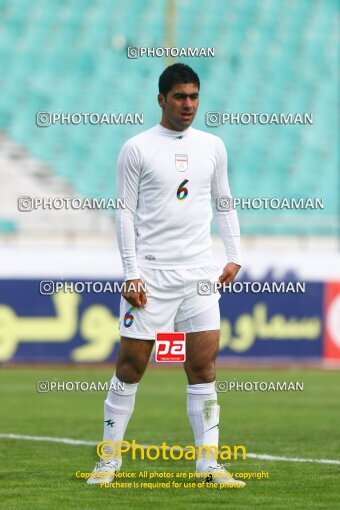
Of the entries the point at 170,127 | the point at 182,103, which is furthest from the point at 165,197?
the point at 182,103

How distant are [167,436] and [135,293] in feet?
10.6

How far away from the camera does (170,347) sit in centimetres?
614

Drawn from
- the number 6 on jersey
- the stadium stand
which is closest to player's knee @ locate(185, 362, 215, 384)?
the number 6 on jersey

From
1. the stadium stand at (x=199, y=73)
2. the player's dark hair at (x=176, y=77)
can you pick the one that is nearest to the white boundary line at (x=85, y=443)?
the player's dark hair at (x=176, y=77)

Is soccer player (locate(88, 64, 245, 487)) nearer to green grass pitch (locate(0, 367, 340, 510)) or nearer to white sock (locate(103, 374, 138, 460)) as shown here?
white sock (locate(103, 374, 138, 460))

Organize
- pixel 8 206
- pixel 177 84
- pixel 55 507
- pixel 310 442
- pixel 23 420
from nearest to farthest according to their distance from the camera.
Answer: pixel 55 507, pixel 177 84, pixel 310 442, pixel 23 420, pixel 8 206

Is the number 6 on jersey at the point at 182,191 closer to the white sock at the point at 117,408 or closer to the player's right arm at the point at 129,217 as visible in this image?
the player's right arm at the point at 129,217

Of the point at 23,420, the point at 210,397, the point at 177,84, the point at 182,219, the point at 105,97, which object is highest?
the point at 105,97

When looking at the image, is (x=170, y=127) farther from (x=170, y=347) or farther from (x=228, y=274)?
(x=170, y=347)

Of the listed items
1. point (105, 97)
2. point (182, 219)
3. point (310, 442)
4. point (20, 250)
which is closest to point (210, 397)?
point (182, 219)

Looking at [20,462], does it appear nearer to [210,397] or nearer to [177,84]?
[210,397]

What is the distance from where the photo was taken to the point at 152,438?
8.89m

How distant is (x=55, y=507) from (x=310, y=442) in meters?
3.45

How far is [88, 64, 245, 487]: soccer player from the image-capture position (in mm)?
6090
